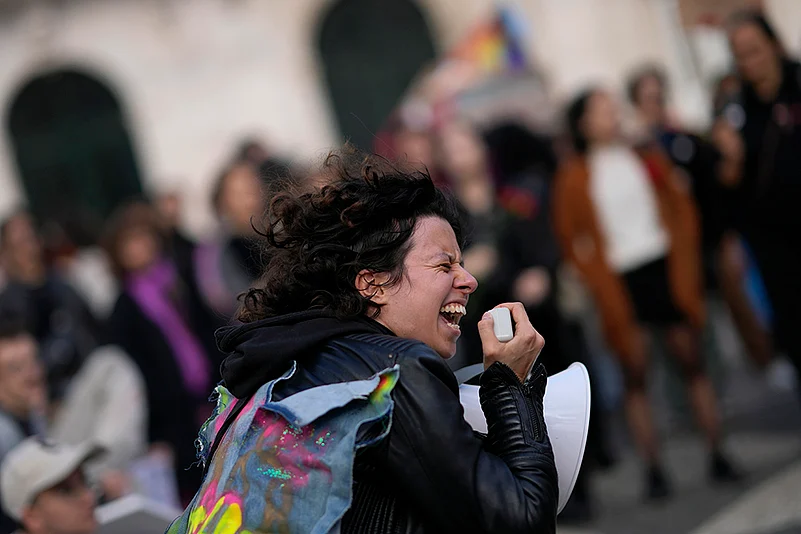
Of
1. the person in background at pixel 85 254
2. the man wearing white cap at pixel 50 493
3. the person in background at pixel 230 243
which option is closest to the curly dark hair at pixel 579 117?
the person in background at pixel 230 243

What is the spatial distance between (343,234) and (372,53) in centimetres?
1346

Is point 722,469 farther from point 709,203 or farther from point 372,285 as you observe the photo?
point 372,285

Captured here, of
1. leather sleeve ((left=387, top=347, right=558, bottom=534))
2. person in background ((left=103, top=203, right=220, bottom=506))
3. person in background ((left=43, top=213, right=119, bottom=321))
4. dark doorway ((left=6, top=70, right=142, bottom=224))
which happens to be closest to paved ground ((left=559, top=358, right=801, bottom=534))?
person in background ((left=103, top=203, right=220, bottom=506))

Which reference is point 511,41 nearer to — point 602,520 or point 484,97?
point 484,97

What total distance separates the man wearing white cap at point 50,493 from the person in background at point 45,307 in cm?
318

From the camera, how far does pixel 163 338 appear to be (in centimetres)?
716

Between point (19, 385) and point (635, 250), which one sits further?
point (635, 250)

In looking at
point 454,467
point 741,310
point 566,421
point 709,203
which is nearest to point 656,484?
point 709,203

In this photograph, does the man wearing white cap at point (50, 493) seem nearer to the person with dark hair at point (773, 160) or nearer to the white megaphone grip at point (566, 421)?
the white megaphone grip at point (566, 421)

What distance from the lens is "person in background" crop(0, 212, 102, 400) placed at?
24.6 ft

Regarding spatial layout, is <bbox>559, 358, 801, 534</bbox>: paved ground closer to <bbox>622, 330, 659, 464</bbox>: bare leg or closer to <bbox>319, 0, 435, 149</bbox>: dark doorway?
<bbox>622, 330, 659, 464</bbox>: bare leg

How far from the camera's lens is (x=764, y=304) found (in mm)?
8828

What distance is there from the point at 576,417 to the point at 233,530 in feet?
2.50

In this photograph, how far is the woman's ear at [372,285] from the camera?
8.91ft
